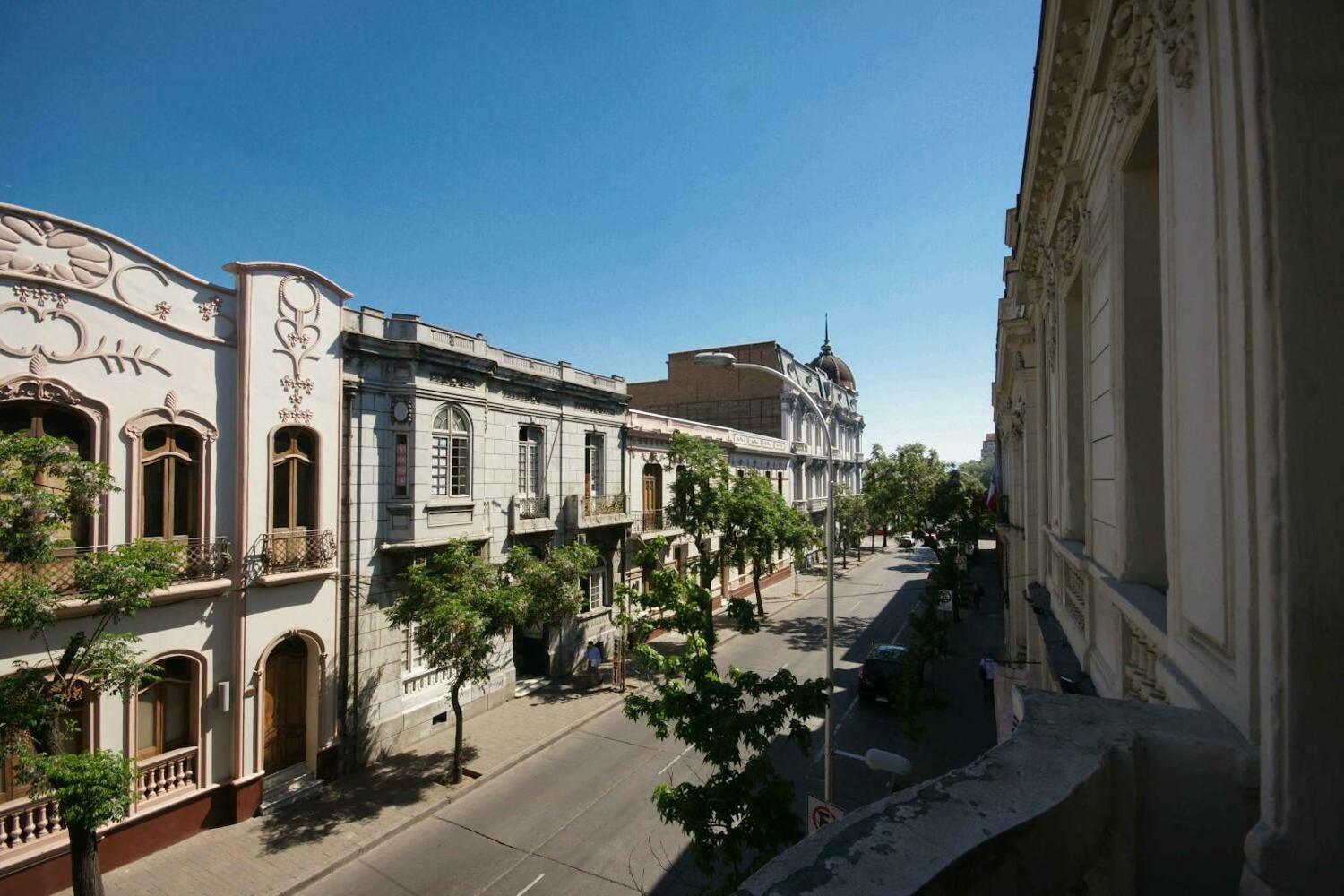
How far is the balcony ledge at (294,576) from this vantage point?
1257 cm

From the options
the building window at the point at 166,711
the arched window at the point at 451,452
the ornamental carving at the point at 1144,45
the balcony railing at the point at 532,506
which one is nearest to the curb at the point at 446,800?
the building window at the point at 166,711

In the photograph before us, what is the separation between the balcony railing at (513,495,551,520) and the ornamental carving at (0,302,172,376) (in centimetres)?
970

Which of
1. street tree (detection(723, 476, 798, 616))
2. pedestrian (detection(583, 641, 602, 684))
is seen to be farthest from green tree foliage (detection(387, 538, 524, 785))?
street tree (detection(723, 476, 798, 616))

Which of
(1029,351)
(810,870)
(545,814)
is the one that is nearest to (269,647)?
(545,814)

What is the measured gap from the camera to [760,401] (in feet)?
135

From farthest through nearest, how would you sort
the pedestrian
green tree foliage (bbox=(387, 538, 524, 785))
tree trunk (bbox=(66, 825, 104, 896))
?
the pedestrian
green tree foliage (bbox=(387, 538, 524, 785))
tree trunk (bbox=(66, 825, 104, 896))

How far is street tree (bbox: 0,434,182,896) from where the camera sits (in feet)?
25.7

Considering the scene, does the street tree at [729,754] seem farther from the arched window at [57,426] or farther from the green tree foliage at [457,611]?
the arched window at [57,426]

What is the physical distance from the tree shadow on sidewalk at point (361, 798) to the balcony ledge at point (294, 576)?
4.87m

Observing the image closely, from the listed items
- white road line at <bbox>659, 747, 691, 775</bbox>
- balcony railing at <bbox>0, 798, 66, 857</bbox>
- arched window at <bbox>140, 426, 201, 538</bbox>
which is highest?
arched window at <bbox>140, 426, 201, 538</bbox>

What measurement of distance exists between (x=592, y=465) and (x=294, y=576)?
11.4 m

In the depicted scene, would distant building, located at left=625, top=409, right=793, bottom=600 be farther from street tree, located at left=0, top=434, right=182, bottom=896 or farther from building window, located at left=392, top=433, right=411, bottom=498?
street tree, located at left=0, top=434, right=182, bottom=896

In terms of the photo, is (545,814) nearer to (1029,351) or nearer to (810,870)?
(810,870)

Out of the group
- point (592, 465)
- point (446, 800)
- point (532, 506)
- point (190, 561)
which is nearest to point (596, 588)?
point (592, 465)
